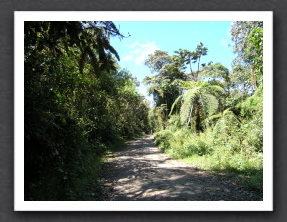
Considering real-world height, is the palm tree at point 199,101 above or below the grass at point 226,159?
above

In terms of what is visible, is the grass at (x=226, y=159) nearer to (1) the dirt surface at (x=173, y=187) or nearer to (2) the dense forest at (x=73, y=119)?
(2) the dense forest at (x=73, y=119)

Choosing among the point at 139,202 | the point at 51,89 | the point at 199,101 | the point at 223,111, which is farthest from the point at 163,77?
the point at 139,202

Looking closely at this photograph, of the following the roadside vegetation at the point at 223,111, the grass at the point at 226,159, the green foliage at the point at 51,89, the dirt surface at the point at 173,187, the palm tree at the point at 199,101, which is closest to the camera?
the green foliage at the point at 51,89

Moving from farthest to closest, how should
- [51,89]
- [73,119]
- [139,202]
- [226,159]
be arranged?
[226,159], [73,119], [51,89], [139,202]

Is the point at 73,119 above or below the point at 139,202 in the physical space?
above

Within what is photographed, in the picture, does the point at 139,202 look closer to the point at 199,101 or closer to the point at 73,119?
the point at 73,119

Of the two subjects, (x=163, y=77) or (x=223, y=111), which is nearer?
(x=223, y=111)

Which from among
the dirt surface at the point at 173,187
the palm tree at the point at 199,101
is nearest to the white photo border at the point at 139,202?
the dirt surface at the point at 173,187

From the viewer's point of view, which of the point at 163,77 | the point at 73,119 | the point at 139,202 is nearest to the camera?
the point at 139,202

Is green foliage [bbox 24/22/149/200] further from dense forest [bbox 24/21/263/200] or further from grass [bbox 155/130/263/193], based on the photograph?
grass [bbox 155/130/263/193]
